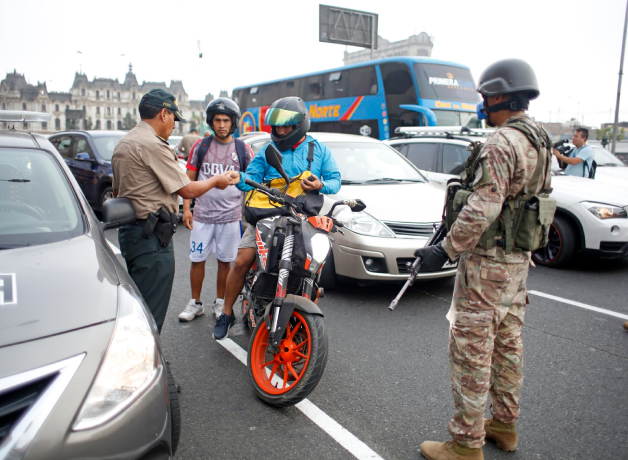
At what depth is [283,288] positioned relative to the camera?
301 cm

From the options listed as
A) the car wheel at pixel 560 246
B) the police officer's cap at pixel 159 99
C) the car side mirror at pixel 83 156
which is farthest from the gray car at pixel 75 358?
the car side mirror at pixel 83 156

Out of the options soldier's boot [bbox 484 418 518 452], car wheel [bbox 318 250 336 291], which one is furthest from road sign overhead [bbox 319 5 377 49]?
soldier's boot [bbox 484 418 518 452]

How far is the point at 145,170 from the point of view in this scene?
3.01 metres

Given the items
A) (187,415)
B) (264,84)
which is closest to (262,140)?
(187,415)

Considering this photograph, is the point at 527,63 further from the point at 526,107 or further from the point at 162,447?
the point at 162,447

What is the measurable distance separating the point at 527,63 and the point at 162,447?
91.0 inches

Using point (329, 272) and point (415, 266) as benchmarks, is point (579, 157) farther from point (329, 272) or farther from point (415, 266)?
point (415, 266)

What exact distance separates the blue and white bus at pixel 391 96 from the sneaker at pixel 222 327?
35.8 feet

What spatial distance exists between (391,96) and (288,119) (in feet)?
38.7

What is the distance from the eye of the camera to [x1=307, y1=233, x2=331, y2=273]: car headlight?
312 centimetres

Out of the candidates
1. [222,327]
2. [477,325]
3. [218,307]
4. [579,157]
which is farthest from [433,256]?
[579,157]

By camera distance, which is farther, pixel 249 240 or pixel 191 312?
pixel 191 312

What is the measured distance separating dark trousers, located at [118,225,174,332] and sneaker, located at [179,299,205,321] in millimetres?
1256

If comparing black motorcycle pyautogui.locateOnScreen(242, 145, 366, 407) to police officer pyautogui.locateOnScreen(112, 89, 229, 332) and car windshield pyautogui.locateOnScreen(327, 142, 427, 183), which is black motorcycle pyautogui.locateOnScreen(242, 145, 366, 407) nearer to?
police officer pyautogui.locateOnScreen(112, 89, 229, 332)
